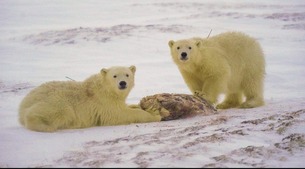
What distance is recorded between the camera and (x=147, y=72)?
12789 mm

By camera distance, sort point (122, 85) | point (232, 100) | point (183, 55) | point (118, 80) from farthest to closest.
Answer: point (232, 100) → point (183, 55) → point (118, 80) → point (122, 85)

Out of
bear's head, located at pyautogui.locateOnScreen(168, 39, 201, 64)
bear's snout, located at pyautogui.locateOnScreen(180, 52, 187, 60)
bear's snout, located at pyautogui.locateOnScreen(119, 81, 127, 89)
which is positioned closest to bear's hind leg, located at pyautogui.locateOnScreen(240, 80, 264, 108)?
bear's head, located at pyautogui.locateOnScreen(168, 39, 201, 64)

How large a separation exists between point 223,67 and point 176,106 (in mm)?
1303

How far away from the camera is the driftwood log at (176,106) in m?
7.03

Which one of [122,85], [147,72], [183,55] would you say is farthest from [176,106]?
[147,72]

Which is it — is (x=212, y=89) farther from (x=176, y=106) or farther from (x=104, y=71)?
(x=104, y=71)

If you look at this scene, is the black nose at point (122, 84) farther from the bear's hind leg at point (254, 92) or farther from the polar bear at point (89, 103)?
the bear's hind leg at point (254, 92)

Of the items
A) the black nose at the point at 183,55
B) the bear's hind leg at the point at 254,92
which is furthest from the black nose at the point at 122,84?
the bear's hind leg at the point at 254,92

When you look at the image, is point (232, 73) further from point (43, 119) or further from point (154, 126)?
point (43, 119)

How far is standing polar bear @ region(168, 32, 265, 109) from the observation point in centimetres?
780

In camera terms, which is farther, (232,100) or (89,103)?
(232,100)

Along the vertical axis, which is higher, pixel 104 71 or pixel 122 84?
pixel 104 71

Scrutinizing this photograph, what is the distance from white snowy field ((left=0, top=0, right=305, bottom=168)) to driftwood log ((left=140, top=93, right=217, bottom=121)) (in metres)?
0.24

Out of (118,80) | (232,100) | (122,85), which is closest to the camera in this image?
(122,85)
